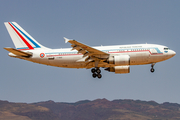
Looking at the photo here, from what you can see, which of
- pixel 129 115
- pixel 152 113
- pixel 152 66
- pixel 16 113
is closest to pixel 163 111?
pixel 152 113

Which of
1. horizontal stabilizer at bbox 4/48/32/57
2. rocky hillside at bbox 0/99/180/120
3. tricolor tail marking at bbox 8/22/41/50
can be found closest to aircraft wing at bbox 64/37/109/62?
horizontal stabilizer at bbox 4/48/32/57

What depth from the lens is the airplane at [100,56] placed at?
38.1 metres

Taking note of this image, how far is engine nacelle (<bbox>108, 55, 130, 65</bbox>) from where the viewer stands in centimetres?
3762

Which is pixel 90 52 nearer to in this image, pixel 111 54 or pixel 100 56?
pixel 100 56

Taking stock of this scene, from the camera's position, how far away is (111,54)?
128 feet

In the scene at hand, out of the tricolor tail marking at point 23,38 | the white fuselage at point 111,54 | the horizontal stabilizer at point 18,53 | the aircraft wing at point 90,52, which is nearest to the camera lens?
the aircraft wing at point 90,52

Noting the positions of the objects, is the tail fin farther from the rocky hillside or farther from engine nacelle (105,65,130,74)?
the rocky hillside

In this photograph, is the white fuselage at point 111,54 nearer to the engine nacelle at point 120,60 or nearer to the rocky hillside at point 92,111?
the engine nacelle at point 120,60

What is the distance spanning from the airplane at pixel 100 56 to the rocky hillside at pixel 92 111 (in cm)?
10743

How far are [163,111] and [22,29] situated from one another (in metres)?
155

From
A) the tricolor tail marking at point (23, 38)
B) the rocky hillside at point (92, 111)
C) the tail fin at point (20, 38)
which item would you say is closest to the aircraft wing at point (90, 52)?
the tail fin at point (20, 38)

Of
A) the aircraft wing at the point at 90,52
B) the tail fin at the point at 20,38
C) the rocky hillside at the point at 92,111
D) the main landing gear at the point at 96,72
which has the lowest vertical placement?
the rocky hillside at the point at 92,111

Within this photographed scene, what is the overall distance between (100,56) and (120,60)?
2945 millimetres

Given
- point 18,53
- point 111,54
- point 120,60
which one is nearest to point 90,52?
point 111,54
